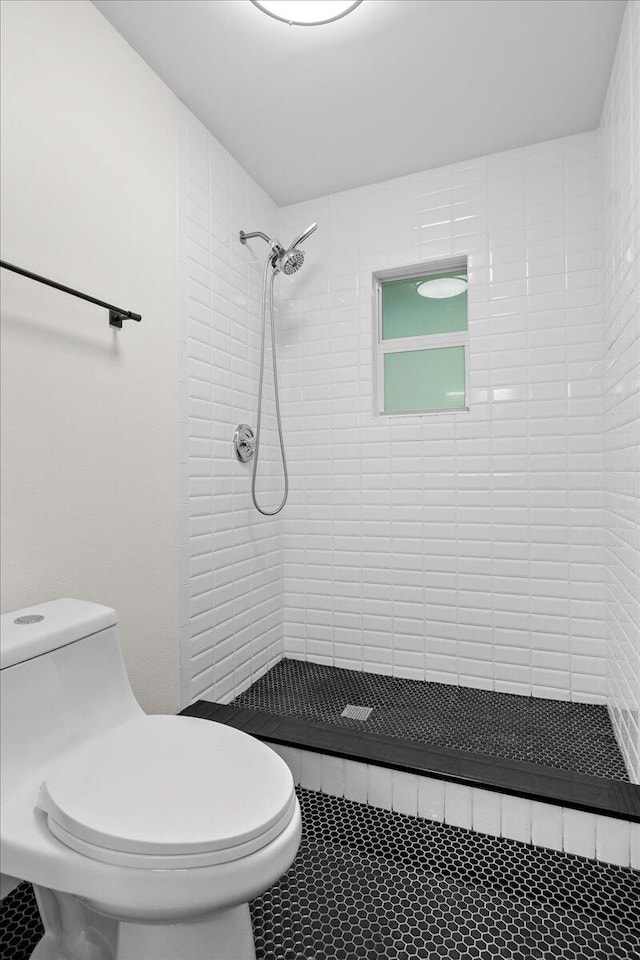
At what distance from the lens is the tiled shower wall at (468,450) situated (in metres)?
2.06

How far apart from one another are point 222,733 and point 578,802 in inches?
35.8

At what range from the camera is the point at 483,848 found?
1.35m

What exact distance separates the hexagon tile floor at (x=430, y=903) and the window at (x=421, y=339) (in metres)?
1.61

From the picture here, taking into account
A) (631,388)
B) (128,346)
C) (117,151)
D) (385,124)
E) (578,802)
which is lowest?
(578,802)

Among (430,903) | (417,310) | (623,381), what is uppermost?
(417,310)

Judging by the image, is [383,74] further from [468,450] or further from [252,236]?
[468,450]

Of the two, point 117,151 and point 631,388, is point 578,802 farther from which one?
point 117,151

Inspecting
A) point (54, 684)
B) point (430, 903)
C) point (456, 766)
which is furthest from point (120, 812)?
point (456, 766)

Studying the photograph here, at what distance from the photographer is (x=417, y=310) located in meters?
2.40

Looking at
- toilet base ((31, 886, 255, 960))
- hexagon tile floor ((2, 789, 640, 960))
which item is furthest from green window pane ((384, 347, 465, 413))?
toilet base ((31, 886, 255, 960))

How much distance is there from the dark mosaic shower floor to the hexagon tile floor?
30cm

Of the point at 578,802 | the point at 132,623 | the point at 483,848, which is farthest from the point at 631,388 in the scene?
the point at 132,623

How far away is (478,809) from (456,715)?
534 mm

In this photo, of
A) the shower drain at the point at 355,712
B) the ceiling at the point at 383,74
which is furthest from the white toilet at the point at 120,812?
the ceiling at the point at 383,74
